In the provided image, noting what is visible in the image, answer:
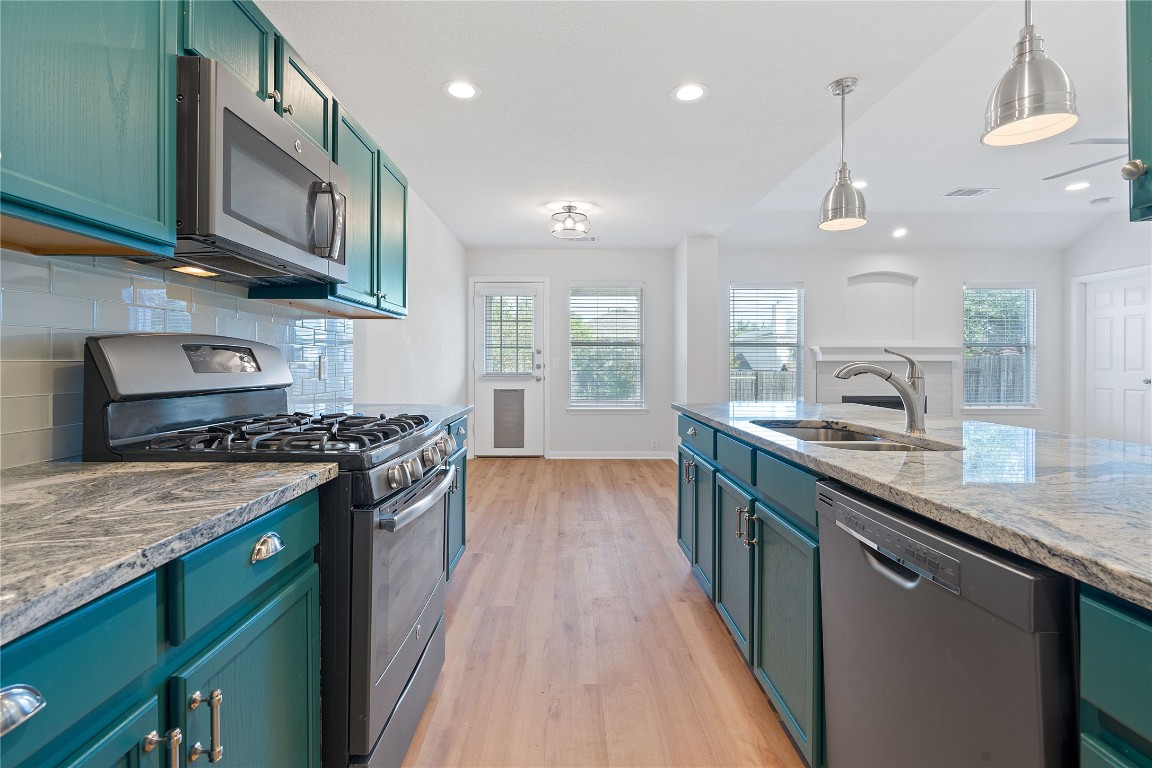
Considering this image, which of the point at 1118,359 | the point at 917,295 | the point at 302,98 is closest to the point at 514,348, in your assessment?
the point at 302,98

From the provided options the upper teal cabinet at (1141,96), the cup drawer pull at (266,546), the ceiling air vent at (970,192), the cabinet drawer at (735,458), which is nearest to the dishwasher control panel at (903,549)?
the cabinet drawer at (735,458)

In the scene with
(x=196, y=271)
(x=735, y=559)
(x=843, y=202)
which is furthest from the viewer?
(x=843, y=202)

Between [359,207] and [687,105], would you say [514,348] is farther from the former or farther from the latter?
[359,207]

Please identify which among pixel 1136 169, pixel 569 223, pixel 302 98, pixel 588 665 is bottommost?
pixel 588 665

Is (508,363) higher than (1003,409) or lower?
higher

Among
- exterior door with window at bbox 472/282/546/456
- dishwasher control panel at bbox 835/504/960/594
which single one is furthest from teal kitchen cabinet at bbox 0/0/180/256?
exterior door with window at bbox 472/282/546/456

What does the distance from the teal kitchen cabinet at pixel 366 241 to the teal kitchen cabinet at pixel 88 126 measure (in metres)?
0.80

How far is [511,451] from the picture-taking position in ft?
20.8

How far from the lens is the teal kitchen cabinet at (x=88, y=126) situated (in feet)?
2.80

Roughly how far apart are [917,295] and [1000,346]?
1207mm

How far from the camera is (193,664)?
0.79 meters

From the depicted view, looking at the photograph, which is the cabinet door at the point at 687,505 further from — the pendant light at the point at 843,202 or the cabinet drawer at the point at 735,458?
the pendant light at the point at 843,202

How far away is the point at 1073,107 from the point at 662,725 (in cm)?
208

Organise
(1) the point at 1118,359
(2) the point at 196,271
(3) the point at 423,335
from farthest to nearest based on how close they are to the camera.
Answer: (1) the point at 1118,359, (3) the point at 423,335, (2) the point at 196,271
